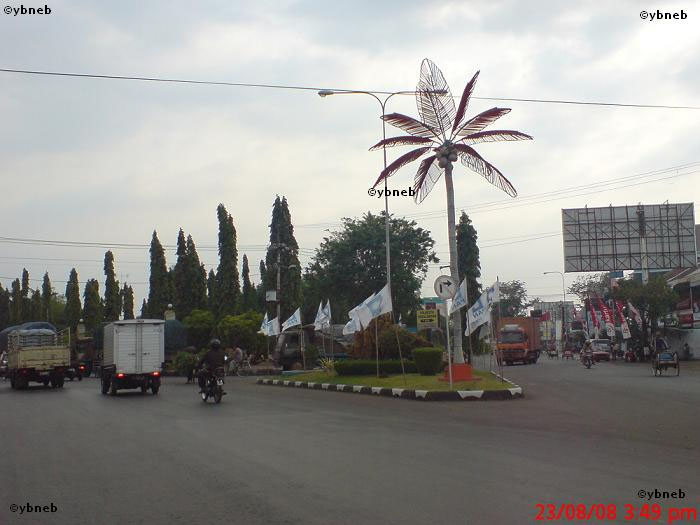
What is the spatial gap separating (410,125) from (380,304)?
5780 mm

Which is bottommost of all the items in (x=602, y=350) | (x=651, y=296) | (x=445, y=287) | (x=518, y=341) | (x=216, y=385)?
(x=602, y=350)

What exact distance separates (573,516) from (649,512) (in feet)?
2.42

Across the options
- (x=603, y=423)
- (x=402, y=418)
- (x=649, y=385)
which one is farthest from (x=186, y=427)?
(x=649, y=385)

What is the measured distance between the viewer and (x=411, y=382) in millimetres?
22719

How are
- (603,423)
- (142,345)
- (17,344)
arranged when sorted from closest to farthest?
(603,423) < (142,345) < (17,344)

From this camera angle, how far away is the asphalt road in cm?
691

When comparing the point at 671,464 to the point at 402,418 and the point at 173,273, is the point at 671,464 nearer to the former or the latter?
the point at 402,418

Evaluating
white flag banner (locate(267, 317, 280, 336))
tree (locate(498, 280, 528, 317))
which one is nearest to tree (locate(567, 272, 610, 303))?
tree (locate(498, 280, 528, 317))

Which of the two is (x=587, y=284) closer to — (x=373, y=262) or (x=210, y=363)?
(x=373, y=262)

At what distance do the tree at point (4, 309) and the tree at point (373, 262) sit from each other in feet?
209

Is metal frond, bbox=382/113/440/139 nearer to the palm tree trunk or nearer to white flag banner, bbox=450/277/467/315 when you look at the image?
the palm tree trunk

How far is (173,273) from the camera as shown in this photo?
72.6 meters

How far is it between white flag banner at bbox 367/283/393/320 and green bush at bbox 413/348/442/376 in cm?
245

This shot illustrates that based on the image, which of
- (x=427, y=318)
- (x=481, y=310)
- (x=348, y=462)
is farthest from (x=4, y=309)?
(x=348, y=462)
